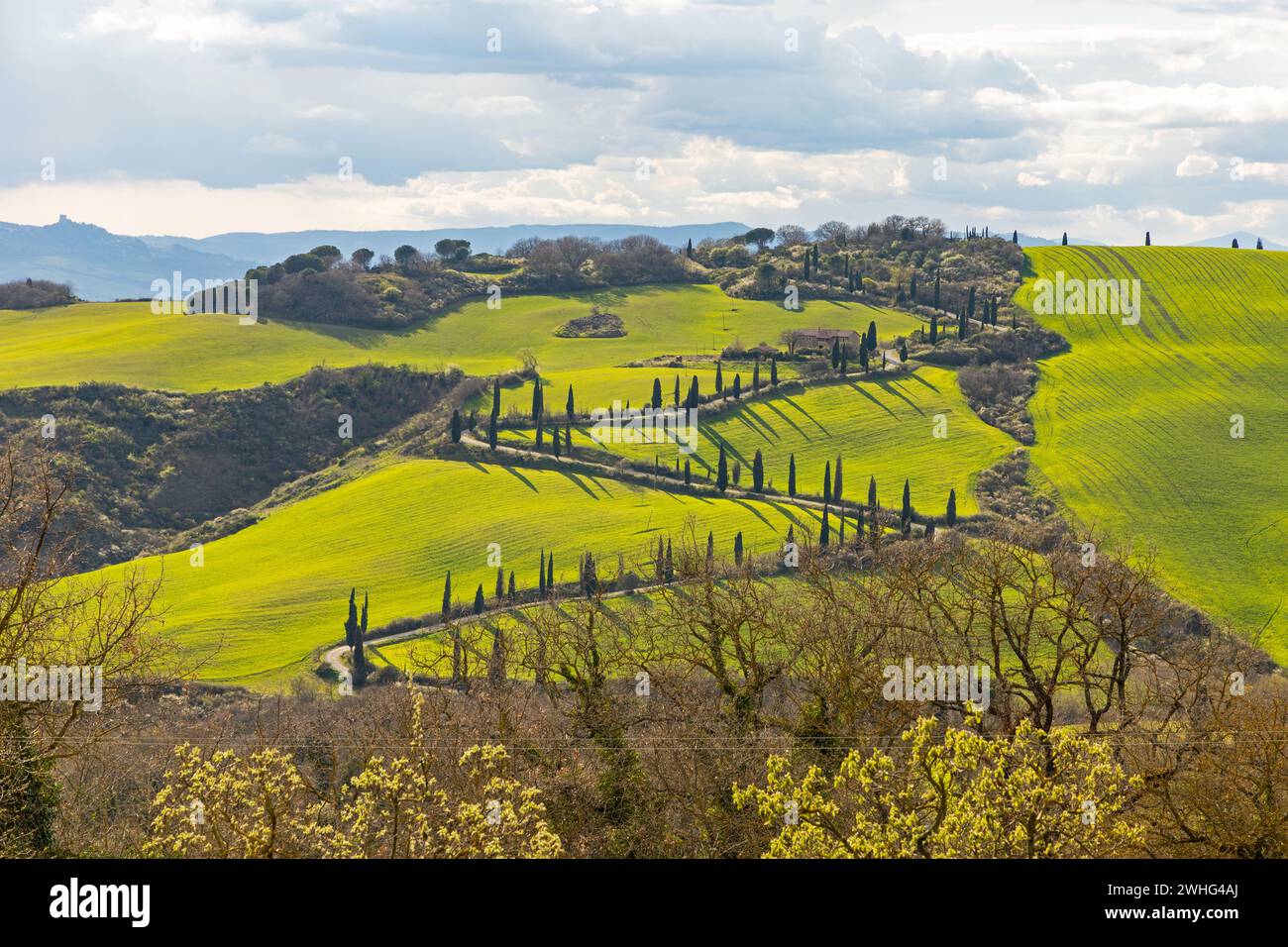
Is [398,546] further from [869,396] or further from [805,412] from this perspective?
[869,396]

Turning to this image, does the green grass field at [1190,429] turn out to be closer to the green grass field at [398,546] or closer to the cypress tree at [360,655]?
the green grass field at [398,546]

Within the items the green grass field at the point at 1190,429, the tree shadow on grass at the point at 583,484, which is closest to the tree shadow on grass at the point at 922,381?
the green grass field at the point at 1190,429

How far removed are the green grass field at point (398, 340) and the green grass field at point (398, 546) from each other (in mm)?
27045

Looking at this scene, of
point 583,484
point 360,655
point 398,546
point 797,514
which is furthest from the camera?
point 583,484

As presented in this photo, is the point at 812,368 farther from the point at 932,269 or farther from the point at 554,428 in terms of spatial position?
the point at 932,269

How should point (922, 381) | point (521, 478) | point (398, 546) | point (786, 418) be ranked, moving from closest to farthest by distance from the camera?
1. point (398, 546)
2. point (521, 478)
3. point (786, 418)
4. point (922, 381)

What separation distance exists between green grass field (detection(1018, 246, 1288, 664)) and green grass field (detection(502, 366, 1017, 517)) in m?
7.40

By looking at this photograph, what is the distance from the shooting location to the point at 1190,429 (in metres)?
124

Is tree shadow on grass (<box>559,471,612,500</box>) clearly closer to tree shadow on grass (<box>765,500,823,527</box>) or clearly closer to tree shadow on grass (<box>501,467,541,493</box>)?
tree shadow on grass (<box>501,467,541,493</box>)

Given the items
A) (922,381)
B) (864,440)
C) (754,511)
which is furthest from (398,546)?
(922,381)

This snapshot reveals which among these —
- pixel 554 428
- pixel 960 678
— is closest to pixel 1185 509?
pixel 554 428

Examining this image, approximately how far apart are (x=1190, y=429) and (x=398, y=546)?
75536mm

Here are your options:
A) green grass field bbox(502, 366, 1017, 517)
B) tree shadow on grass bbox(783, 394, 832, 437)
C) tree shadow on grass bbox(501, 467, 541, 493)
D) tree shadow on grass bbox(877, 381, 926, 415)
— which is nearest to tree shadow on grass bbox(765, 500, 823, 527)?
green grass field bbox(502, 366, 1017, 517)
